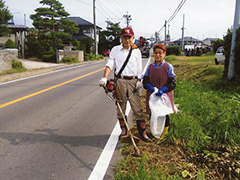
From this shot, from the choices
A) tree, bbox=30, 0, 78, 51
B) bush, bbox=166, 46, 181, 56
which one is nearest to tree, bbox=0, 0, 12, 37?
tree, bbox=30, 0, 78, 51

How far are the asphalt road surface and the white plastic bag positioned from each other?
0.92m

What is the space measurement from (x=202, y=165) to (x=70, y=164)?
1744mm

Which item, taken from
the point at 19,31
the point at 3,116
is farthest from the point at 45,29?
the point at 3,116

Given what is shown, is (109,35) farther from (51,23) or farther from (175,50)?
(51,23)

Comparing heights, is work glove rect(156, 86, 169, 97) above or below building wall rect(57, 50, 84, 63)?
below

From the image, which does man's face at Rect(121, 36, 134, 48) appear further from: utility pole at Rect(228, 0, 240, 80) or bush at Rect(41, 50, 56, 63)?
bush at Rect(41, 50, 56, 63)

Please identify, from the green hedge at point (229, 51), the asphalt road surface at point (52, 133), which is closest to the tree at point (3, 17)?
the asphalt road surface at point (52, 133)

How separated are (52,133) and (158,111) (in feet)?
6.75

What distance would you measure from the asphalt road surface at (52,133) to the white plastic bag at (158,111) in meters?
0.92

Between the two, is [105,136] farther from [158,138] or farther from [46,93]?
[46,93]

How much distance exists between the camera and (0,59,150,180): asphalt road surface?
313 centimetres

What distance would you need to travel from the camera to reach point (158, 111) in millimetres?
3611

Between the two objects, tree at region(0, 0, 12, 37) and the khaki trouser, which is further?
tree at region(0, 0, 12, 37)

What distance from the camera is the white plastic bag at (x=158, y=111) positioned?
3.62m
